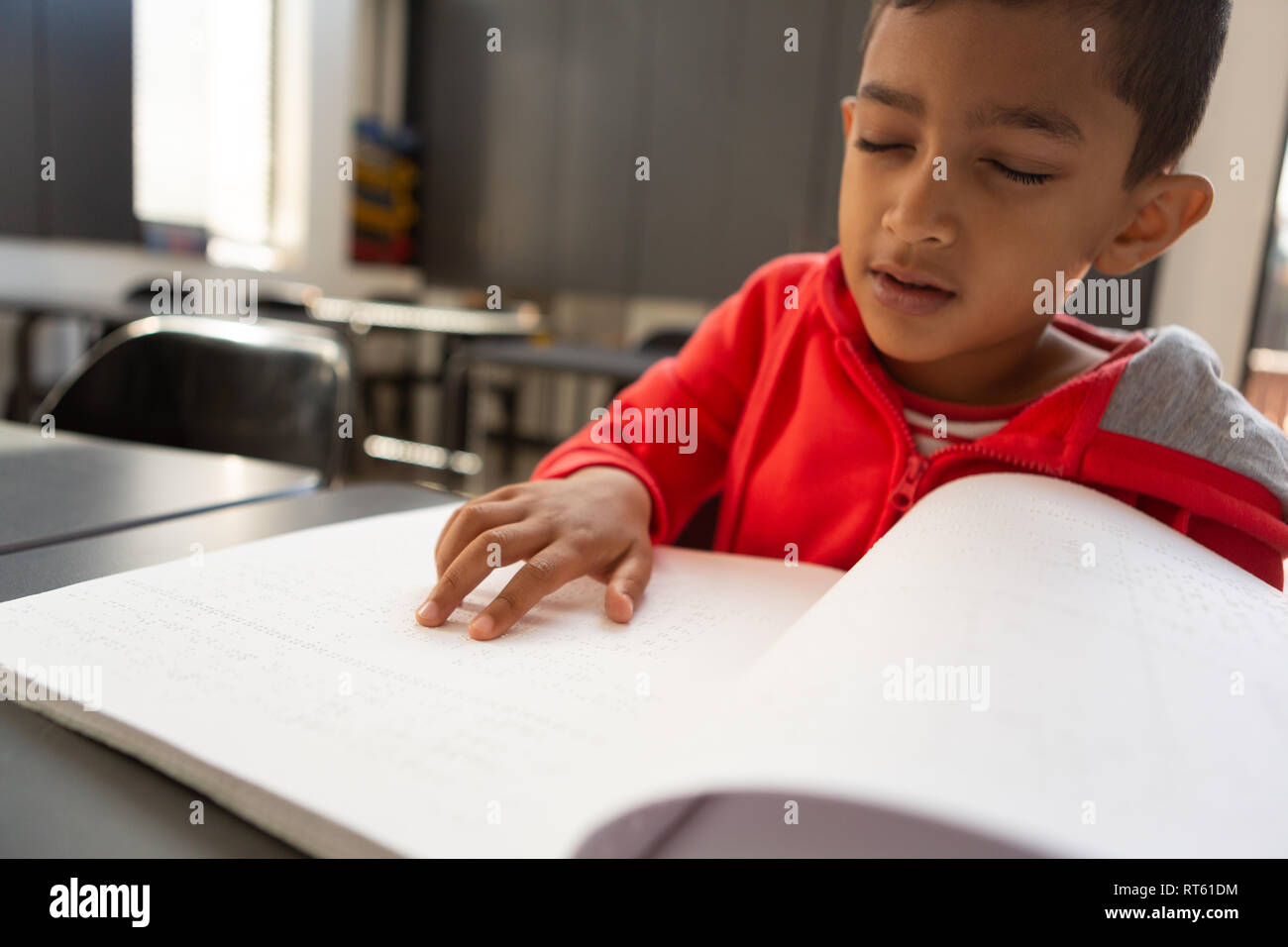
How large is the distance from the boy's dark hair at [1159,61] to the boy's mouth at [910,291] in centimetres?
16

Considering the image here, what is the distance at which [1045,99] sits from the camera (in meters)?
0.55

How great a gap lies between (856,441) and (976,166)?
0.24 metres

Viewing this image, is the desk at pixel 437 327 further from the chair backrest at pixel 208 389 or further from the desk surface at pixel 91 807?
the desk surface at pixel 91 807

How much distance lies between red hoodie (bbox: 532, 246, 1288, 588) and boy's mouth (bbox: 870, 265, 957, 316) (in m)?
0.09

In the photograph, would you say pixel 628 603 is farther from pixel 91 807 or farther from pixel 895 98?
pixel 895 98

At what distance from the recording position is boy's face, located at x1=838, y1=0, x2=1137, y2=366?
54 centimetres

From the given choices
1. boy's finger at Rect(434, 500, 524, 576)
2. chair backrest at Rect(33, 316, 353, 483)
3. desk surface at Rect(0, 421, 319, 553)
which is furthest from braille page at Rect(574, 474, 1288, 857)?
chair backrest at Rect(33, 316, 353, 483)

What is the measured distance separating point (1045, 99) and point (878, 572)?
0.34 meters

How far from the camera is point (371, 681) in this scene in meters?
0.37

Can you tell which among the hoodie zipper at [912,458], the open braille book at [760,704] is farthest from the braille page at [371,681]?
the hoodie zipper at [912,458]

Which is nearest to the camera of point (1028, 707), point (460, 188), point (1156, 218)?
point (1028, 707)

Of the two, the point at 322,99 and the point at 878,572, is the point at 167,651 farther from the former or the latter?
the point at 322,99

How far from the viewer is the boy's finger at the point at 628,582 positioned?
0.48m

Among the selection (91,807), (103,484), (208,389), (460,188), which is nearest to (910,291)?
(91,807)
